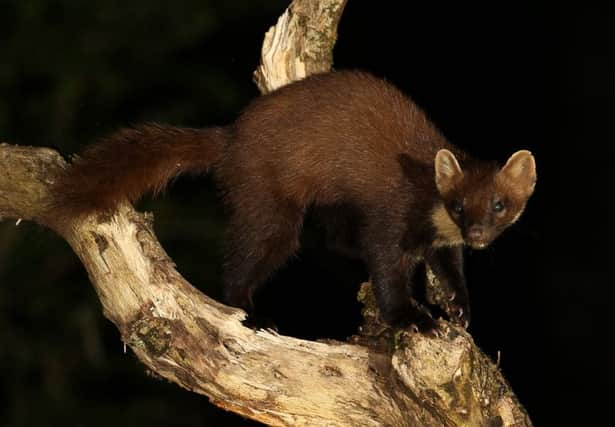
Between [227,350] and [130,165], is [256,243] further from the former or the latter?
[227,350]

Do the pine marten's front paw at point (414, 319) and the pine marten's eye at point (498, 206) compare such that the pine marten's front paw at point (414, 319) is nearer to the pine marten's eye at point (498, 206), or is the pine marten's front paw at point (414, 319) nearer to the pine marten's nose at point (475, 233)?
the pine marten's nose at point (475, 233)

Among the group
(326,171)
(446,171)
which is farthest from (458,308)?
(326,171)

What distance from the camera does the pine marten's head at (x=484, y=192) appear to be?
4609 mm

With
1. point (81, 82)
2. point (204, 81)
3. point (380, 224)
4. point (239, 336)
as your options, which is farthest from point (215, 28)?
point (239, 336)

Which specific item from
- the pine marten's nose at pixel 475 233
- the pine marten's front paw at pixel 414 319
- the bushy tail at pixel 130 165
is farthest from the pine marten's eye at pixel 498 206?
the bushy tail at pixel 130 165

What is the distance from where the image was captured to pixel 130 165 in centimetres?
477

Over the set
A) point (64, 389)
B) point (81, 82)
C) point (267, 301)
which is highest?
point (81, 82)

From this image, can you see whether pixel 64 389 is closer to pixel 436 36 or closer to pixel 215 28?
pixel 215 28

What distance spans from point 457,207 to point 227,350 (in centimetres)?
107

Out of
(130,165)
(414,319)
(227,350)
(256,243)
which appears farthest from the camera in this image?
(256,243)

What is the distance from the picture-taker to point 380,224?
496cm

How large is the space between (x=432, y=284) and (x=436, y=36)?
243 centimetres

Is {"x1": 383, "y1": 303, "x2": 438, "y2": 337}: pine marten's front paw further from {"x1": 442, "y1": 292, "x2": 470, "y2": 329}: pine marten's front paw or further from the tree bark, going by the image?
{"x1": 442, "y1": 292, "x2": 470, "y2": 329}: pine marten's front paw

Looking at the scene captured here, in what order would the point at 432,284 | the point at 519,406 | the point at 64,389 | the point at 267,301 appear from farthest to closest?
the point at 64,389, the point at 267,301, the point at 432,284, the point at 519,406
